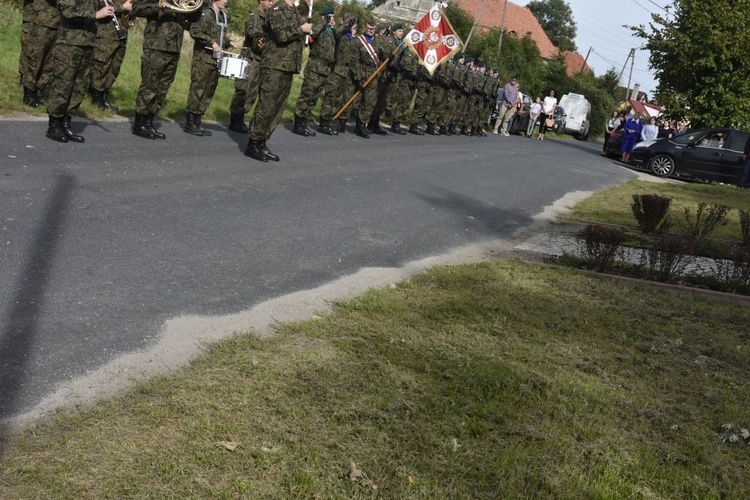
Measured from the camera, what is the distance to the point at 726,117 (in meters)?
28.2

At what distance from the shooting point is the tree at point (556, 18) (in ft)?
410

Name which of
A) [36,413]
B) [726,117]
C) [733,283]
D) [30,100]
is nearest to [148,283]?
[36,413]

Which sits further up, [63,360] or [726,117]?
[726,117]

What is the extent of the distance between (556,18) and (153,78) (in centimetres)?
12189

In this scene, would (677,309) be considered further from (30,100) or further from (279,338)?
(30,100)

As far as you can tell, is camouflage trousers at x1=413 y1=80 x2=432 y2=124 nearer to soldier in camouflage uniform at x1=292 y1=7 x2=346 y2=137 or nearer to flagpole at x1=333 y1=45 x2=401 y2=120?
flagpole at x1=333 y1=45 x2=401 y2=120

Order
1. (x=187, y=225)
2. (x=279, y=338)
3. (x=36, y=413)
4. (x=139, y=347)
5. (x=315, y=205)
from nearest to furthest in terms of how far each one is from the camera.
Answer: (x=36, y=413)
(x=139, y=347)
(x=279, y=338)
(x=187, y=225)
(x=315, y=205)

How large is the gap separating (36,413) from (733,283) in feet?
23.1

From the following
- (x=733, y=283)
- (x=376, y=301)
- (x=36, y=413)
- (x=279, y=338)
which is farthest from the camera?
(x=733, y=283)

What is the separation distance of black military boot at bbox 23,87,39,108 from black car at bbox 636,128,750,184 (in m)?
18.8

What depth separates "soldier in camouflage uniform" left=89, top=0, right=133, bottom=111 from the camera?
1212 cm

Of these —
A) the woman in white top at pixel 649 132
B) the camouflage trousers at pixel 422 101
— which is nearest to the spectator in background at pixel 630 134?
the woman in white top at pixel 649 132

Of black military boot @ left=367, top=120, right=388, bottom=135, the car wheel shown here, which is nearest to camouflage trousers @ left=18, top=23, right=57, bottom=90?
black military boot @ left=367, top=120, right=388, bottom=135

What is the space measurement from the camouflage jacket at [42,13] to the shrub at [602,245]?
7.46m
